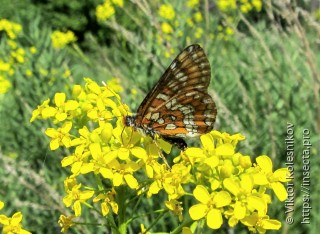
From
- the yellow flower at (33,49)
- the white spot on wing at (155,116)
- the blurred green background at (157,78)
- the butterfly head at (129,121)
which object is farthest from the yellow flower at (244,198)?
the yellow flower at (33,49)

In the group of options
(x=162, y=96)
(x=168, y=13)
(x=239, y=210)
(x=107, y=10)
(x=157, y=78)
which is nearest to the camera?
(x=239, y=210)

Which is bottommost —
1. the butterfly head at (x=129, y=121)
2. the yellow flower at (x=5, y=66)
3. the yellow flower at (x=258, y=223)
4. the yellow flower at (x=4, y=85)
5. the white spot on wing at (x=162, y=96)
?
the yellow flower at (x=4, y=85)

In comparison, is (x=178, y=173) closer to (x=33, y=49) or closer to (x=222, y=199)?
(x=222, y=199)

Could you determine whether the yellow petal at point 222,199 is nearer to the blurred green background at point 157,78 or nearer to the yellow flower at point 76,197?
the yellow flower at point 76,197

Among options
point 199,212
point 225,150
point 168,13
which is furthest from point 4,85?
point 199,212

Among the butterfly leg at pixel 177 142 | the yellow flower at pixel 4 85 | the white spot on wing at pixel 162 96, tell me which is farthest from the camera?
the yellow flower at pixel 4 85

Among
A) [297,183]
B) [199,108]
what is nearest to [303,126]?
[297,183]

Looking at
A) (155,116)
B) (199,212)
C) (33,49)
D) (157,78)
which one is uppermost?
(155,116)

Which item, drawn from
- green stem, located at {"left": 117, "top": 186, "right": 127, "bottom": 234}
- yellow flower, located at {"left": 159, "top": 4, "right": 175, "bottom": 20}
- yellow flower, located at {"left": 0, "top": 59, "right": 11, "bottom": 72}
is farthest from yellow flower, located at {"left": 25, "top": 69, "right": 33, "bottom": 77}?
green stem, located at {"left": 117, "top": 186, "right": 127, "bottom": 234}
